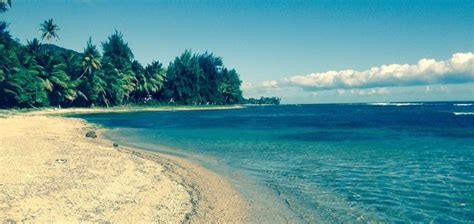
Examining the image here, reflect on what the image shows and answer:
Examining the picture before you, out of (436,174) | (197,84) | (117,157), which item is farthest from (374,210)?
(197,84)

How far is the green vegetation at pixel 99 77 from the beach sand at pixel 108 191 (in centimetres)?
4914

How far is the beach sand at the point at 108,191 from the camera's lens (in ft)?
29.9

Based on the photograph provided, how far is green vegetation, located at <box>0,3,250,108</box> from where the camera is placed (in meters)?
60.2

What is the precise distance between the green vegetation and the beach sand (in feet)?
161

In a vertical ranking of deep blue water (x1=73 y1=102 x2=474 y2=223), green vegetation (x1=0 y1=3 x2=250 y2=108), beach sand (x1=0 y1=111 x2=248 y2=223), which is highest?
green vegetation (x1=0 y1=3 x2=250 y2=108)

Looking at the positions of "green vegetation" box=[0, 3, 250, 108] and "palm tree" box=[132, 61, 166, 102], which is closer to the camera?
"green vegetation" box=[0, 3, 250, 108]

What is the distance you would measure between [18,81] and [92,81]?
23.4 m

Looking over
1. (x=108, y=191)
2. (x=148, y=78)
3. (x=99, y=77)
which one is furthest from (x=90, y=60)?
(x=108, y=191)

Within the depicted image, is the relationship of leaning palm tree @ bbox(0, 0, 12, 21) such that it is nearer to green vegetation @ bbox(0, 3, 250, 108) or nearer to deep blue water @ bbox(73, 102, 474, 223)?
green vegetation @ bbox(0, 3, 250, 108)

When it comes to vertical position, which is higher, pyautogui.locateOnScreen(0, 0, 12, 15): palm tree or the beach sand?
pyautogui.locateOnScreen(0, 0, 12, 15): palm tree

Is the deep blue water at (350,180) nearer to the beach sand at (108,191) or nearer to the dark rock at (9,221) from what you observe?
the beach sand at (108,191)

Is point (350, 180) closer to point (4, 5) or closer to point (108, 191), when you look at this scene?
point (108, 191)

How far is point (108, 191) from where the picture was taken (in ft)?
36.9

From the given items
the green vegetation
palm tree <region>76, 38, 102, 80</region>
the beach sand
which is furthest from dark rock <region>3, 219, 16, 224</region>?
palm tree <region>76, 38, 102, 80</region>
